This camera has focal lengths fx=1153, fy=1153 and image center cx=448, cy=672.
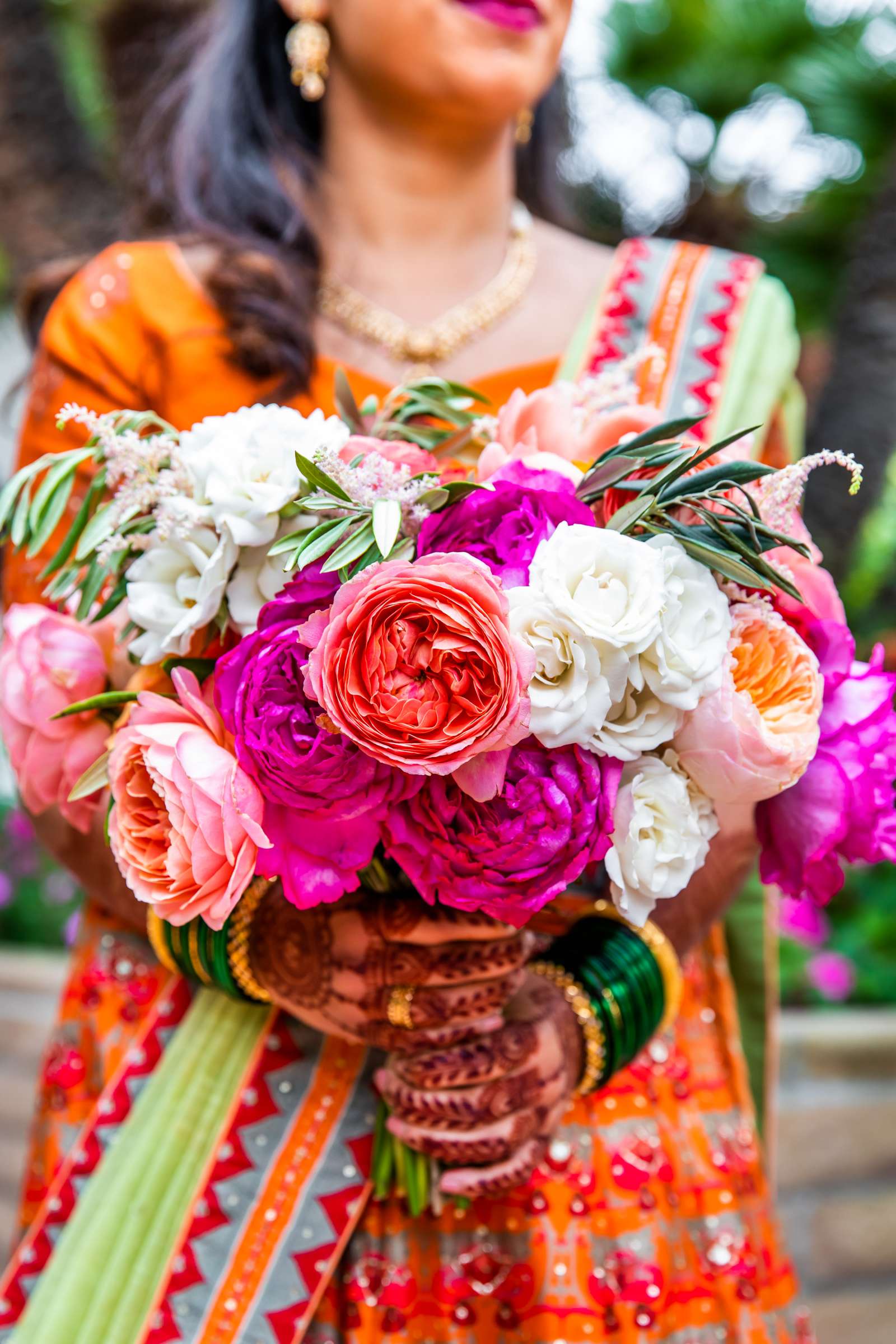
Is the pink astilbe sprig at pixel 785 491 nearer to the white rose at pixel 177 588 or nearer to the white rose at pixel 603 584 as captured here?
the white rose at pixel 603 584

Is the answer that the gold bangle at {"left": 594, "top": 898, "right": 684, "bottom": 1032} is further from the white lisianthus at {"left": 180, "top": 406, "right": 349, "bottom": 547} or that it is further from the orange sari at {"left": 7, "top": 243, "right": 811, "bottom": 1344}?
the white lisianthus at {"left": 180, "top": 406, "right": 349, "bottom": 547}

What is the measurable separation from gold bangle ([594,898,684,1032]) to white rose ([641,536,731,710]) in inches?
14.5

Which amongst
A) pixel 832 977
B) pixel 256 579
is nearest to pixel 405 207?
pixel 256 579

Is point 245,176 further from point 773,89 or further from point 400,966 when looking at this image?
point 773,89

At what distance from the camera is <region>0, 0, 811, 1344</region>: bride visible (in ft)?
3.02

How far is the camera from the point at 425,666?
2.16 feet

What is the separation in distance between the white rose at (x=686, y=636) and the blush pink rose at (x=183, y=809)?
0.25m

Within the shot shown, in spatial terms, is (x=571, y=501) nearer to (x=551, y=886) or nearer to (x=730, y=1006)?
(x=551, y=886)

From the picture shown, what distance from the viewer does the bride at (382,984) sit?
920mm

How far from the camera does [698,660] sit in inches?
27.0

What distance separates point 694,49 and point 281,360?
4673 mm

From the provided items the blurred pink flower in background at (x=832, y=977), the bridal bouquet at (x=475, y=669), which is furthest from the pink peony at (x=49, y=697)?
the blurred pink flower in background at (x=832, y=977)

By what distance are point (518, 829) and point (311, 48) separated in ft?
3.65

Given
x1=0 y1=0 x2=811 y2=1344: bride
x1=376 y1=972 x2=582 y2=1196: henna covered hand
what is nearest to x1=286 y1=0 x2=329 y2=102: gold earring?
x1=0 y1=0 x2=811 y2=1344: bride
